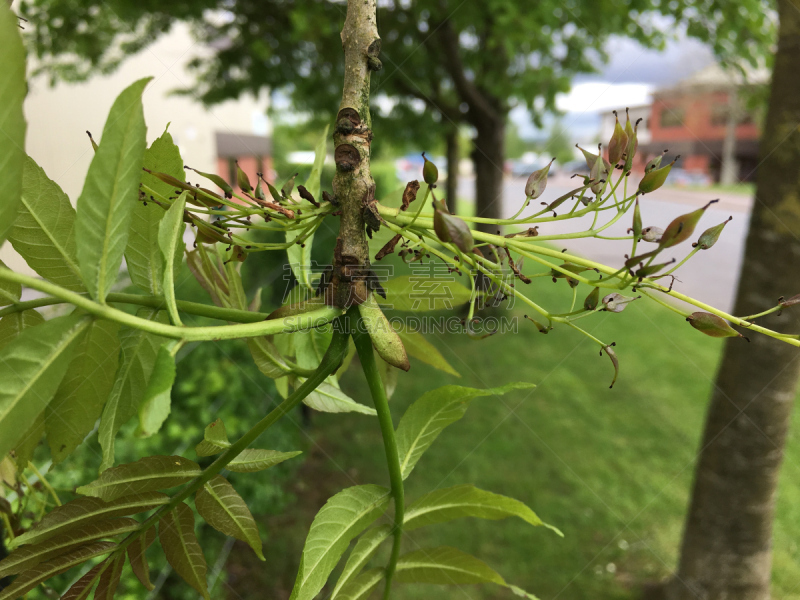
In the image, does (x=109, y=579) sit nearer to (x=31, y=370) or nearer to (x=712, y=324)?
(x=31, y=370)

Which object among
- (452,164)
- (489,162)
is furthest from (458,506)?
(452,164)

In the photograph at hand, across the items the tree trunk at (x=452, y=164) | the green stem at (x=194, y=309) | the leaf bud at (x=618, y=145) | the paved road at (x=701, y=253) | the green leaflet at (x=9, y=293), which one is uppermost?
the tree trunk at (x=452, y=164)

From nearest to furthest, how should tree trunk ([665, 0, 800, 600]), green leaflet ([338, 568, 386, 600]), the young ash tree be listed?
the young ash tree
green leaflet ([338, 568, 386, 600])
tree trunk ([665, 0, 800, 600])

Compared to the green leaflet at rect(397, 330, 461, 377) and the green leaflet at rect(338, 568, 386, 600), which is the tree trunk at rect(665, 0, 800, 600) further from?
the green leaflet at rect(338, 568, 386, 600)

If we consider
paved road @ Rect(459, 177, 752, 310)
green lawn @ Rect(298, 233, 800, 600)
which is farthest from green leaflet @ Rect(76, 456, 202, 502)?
paved road @ Rect(459, 177, 752, 310)

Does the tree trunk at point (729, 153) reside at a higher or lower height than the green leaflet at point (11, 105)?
higher

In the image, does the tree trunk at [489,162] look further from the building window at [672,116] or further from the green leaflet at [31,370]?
the green leaflet at [31,370]

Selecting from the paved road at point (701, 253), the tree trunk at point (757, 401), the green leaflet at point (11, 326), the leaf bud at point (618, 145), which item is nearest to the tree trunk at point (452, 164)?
the paved road at point (701, 253)
